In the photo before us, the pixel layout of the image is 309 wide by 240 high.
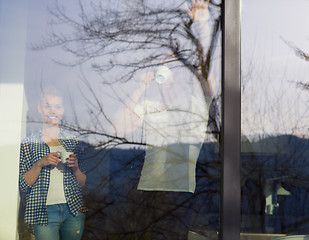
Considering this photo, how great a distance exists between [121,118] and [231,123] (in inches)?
21.3

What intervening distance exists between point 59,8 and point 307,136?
143 centimetres

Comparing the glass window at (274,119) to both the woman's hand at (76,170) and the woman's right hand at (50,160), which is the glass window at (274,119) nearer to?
the woman's hand at (76,170)

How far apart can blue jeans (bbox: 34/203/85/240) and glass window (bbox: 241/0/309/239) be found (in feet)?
2.59

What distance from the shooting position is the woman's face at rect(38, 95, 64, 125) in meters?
2.27

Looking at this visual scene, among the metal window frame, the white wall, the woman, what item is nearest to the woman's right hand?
the woman

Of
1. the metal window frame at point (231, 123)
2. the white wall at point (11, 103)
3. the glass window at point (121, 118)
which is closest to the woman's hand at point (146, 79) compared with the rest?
the glass window at point (121, 118)

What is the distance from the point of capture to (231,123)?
7.33 ft

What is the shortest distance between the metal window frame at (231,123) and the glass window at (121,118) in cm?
5

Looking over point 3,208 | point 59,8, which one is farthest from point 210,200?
point 59,8

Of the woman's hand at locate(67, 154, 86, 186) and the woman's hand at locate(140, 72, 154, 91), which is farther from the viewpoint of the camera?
the woman's hand at locate(140, 72, 154, 91)

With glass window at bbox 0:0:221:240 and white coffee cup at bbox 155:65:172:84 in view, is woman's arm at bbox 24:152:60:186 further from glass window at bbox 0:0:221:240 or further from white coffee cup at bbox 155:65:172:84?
white coffee cup at bbox 155:65:172:84

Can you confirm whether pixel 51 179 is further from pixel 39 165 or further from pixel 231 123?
pixel 231 123

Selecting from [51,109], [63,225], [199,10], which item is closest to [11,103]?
[51,109]

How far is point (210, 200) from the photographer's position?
2.25 meters
